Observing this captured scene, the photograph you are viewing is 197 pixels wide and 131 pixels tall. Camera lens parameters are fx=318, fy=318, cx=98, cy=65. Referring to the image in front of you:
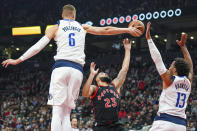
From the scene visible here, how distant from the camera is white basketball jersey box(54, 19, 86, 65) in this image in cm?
530

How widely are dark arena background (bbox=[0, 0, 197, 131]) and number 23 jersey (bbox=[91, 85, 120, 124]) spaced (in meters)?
9.89

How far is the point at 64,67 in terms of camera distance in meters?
5.21

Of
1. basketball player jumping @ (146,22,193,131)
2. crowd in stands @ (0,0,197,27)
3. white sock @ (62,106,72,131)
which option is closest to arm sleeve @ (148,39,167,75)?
basketball player jumping @ (146,22,193,131)

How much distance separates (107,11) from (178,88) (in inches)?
739

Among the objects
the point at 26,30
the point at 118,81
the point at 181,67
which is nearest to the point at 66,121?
the point at 118,81

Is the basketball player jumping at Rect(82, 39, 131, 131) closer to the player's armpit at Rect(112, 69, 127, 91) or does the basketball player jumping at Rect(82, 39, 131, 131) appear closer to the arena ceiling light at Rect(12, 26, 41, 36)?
the player's armpit at Rect(112, 69, 127, 91)

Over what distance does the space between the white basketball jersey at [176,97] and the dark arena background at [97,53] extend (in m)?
10.3

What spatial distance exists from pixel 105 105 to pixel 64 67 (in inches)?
39.5

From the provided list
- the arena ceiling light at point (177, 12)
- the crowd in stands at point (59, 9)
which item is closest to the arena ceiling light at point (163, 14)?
the crowd in stands at point (59, 9)

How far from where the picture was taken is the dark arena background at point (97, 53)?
19.5 m

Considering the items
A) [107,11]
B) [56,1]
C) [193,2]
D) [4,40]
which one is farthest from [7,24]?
[193,2]

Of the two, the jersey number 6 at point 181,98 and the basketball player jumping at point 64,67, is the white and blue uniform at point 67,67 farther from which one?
the jersey number 6 at point 181,98

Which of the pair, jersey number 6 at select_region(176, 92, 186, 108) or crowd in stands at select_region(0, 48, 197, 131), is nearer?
jersey number 6 at select_region(176, 92, 186, 108)

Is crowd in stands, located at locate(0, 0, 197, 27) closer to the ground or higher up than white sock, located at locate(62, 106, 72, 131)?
higher up
